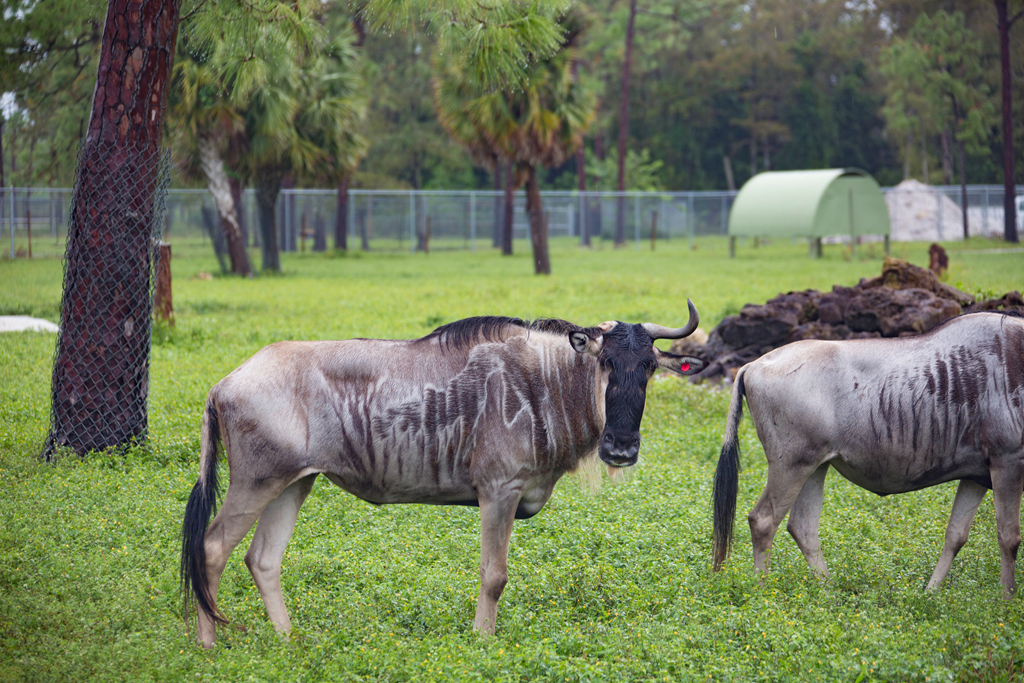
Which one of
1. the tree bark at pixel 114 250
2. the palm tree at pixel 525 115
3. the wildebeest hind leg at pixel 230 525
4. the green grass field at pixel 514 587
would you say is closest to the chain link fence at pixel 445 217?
the palm tree at pixel 525 115

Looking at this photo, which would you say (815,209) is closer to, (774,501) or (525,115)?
(525,115)

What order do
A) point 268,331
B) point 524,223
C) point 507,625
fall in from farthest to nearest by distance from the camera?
point 524,223 < point 268,331 < point 507,625

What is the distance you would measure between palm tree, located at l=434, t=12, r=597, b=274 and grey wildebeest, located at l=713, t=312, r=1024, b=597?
720 inches

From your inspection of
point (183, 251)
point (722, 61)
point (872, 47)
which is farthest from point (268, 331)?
point (872, 47)

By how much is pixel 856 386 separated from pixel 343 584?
10.4ft

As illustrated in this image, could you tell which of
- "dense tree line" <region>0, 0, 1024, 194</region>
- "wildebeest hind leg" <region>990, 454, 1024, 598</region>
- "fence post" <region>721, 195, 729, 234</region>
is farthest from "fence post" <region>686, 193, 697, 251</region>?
"wildebeest hind leg" <region>990, 454, 1024, 598</region>

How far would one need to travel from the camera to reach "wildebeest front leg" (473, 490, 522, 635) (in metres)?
4.43

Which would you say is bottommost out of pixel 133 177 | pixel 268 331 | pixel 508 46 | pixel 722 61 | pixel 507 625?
pixel 507 625

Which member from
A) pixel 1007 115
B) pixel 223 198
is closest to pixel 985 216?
pixel 1007 115

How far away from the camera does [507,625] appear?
4.54m

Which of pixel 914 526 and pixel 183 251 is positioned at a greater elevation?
pixel 183 251

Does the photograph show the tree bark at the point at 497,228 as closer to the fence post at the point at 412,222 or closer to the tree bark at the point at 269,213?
the fence post at the point at 412,222

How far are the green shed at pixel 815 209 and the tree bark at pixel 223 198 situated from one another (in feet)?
57.5

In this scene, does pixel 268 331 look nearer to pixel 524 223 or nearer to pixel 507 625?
pixel 507 625
